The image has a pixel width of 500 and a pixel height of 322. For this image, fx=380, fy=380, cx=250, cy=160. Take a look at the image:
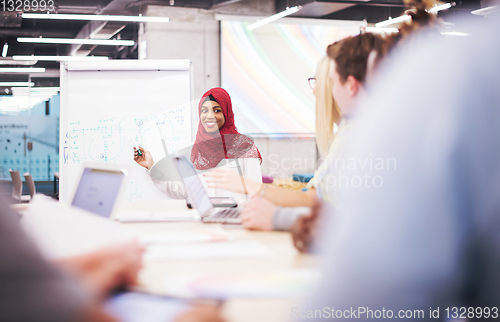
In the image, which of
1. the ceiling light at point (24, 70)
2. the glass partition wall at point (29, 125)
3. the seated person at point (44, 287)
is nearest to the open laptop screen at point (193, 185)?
the seated person at point (44, 287)

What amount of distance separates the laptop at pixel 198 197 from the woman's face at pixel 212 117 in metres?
1.27

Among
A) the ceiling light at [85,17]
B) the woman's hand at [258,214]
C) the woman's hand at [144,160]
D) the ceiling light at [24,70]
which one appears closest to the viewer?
the woman's hand at [258,214]

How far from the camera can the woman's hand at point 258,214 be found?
1.10 metres

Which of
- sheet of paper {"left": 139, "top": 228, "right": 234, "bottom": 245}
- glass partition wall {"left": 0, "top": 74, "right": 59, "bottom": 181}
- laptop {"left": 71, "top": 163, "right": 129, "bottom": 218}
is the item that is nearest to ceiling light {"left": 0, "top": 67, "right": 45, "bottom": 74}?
glass partition wall {"left": 0, "top": 74, "right": 59, "bottom": 181}

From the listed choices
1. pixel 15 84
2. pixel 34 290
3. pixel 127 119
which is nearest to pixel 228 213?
pixel 34 290

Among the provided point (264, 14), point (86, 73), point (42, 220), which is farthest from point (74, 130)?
point (264, 14)

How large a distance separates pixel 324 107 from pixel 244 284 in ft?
1.76

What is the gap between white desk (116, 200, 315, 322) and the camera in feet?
2.18

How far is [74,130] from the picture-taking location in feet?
9.71

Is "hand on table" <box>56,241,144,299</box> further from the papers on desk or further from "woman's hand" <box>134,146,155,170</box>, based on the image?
"woman's hand" <box>134,146,155,170</box>

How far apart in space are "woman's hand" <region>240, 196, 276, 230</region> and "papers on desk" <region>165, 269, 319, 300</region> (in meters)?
0.33

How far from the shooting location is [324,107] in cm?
104

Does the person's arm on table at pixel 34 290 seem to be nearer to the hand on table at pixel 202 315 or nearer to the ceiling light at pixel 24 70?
the hand on table at pixel 202 315

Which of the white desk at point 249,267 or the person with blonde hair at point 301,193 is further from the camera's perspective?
the person with blonde hair at point 301,193
